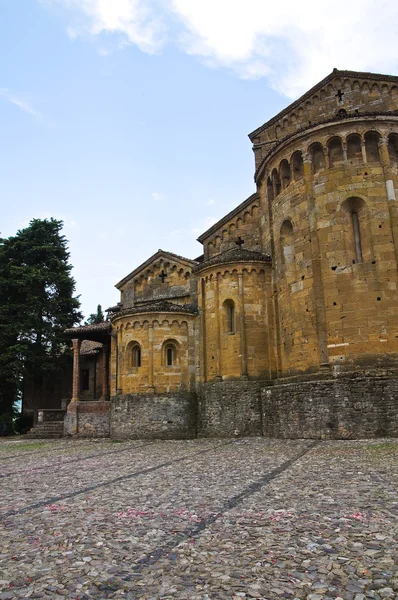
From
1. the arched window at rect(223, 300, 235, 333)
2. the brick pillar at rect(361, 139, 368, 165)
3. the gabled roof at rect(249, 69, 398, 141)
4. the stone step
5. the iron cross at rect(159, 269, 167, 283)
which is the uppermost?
the gabled roof at rect(249, 69, 398, 141)

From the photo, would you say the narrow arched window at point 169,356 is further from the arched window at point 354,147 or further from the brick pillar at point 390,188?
the arched window at point 354,147

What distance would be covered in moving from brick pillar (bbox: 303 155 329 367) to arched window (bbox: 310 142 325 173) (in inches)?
8.7

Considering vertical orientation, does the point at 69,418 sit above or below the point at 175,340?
below

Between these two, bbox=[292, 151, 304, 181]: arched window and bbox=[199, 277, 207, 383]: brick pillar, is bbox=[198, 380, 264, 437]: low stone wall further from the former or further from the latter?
bbox=[292, 151, 304, 181]: arched window

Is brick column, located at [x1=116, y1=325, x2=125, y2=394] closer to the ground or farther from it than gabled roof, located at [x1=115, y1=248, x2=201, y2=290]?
closer to the ground

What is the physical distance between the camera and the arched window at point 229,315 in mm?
21266

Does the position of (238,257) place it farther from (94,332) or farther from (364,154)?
(94,332)

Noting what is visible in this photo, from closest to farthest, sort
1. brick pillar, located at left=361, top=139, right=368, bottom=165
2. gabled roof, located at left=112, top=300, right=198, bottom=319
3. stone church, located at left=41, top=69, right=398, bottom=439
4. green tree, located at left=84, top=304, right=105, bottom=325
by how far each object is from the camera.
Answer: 1. stone church, located at left=41, top=69, right=398, bottom=439
2. brick pillar, located at left=361, top=139, right=368, bottom=165
3. gabled roof, located at left=112, top=300, right=198, bottom=319
4. green tree, located at left=84, top=304, right=105, bottom=325

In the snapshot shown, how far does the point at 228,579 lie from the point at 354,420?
11.9 metres

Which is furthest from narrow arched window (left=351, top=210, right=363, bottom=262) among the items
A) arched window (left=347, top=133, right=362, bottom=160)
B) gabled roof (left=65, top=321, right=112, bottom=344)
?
gabled roof (left=65, top=321, right=112, bottom=344)

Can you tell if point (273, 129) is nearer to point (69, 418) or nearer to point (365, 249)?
point (365, 249)

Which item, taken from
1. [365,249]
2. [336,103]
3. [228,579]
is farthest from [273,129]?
[228,579]

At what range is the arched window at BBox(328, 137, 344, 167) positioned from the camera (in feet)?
59.1

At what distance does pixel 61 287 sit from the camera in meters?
35.1
